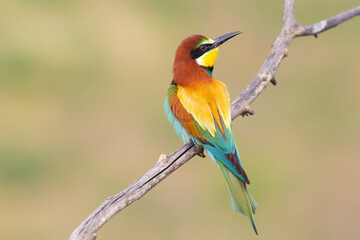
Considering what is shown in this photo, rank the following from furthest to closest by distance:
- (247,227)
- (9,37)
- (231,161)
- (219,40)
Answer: (9,37), (247,227), (219,40), (231,161)

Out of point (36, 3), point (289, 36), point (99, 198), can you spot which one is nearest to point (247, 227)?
point (99, 198)

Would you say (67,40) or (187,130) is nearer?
(187,130)

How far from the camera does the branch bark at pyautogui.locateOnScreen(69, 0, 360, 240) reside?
251 centimetres

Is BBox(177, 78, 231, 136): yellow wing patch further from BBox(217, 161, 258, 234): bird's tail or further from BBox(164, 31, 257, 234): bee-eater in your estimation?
BBox(217, 161, 258, 234): bird's tail

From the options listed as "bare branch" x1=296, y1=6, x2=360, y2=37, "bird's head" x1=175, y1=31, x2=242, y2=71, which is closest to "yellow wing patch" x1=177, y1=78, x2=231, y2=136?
"bird's head" x1=175, y1=31, x2=242, y2=71

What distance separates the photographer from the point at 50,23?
20.2 feet

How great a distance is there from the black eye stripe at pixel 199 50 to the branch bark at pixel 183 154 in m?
0.27

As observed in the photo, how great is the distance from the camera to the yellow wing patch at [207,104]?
9.77ft

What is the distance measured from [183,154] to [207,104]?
0.92 feet

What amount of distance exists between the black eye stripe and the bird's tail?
508 mm

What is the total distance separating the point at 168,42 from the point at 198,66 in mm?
2954

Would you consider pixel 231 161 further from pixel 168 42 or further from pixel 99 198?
pixel 168 42

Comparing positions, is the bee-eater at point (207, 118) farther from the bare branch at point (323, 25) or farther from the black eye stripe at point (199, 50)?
the bare branch at point (323, 25)

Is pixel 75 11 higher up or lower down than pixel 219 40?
higher up
